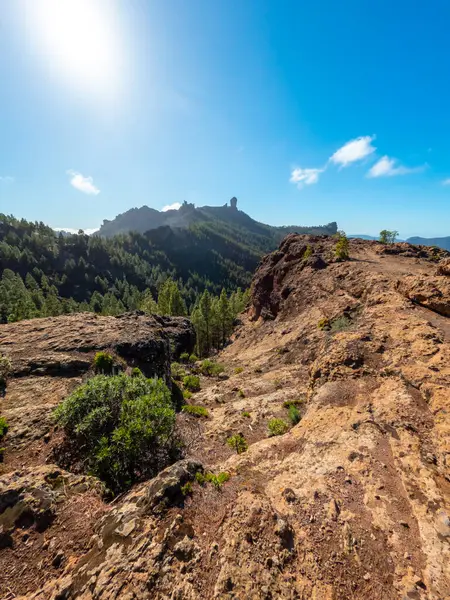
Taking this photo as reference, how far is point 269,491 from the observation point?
10.8m

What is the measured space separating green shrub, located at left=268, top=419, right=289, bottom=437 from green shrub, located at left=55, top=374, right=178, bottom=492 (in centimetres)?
714

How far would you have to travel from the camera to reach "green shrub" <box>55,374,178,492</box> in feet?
37.2

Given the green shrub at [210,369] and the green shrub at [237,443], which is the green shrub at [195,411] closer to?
the green shrub at [237,443]

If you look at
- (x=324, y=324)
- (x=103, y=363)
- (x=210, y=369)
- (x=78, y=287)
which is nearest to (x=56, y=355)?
(x=103, y=363)

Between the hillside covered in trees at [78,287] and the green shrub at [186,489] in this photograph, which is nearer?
the green shrub at [186,489]

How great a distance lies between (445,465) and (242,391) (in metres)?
17.7

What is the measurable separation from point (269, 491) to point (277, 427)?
7103 millimetres

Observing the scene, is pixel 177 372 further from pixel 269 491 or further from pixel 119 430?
pixel 269 491

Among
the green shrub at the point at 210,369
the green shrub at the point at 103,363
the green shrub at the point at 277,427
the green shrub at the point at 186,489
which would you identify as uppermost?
the green shrub at the point at 103,363

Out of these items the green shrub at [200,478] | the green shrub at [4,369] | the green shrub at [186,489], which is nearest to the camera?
the green shrub at [186,489]

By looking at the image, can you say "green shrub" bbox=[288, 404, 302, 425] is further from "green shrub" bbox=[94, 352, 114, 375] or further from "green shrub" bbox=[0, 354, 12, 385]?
"green shrub" bbox=[0, 354, 12, 385]

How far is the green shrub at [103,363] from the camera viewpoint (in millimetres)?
20719

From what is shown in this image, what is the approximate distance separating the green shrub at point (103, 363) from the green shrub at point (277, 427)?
1392cm

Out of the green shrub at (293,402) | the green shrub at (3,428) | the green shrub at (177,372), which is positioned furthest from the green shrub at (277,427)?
the green shrub at (177,372)
